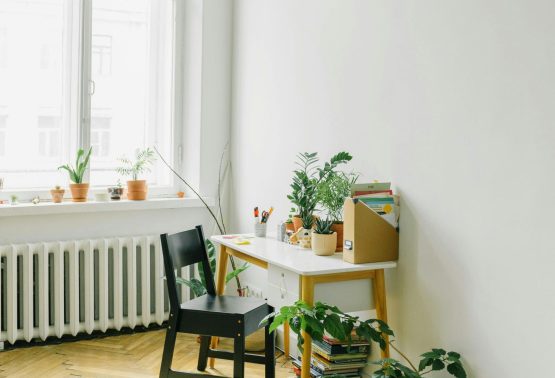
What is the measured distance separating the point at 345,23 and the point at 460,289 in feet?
4.51

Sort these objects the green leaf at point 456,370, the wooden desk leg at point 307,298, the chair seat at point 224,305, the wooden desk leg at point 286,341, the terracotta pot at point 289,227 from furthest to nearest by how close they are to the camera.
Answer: the wooden desk leg at point 286,341, the terracotta pot at point 289,227, the chair seat at point 224,305, the wooden desk leg at point 307,298, the green leaf at point 456,370

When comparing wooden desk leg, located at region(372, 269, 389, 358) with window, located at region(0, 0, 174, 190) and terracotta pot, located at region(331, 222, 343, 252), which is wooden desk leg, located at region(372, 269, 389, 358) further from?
window, located at region(0, 0, 174, 190)

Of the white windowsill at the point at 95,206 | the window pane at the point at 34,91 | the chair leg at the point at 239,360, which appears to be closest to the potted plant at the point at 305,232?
the chair leg at the point at 239,360

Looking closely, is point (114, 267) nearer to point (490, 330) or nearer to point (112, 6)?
point (112, 6)

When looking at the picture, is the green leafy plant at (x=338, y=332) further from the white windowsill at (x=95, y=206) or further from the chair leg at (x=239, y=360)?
the white windowsill at (x=95, y=206)

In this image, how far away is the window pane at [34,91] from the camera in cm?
407

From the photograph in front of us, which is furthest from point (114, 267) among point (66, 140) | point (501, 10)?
point (501, 10)

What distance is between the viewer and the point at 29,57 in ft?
13.5

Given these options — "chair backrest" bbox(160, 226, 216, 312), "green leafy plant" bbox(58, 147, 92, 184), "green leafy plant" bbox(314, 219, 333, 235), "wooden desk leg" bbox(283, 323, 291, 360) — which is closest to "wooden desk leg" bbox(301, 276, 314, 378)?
"green leafy plant" bbox(314, 219, 333, 235)

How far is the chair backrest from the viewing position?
3025mm

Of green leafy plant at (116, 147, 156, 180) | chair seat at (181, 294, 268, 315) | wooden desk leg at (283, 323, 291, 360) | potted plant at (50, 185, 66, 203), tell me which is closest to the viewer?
chair seat at (181, 294, 268, 315)

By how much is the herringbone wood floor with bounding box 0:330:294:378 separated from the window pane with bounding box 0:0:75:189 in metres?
0.99

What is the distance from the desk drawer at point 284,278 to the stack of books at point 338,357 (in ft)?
1.14

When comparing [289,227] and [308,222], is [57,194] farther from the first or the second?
[308,222]
